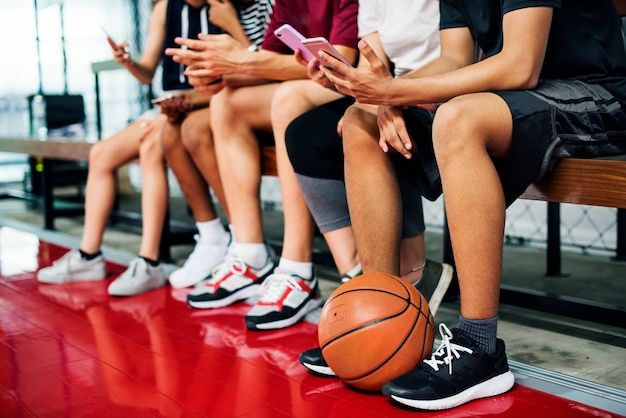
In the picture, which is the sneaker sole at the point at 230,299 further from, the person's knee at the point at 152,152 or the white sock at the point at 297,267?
the person's knee at the point at 152,152

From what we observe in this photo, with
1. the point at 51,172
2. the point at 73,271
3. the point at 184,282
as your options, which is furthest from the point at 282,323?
the point at 51,172

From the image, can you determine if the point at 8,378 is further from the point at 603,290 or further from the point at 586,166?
the point at 603,290

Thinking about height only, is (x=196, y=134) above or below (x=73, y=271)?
above

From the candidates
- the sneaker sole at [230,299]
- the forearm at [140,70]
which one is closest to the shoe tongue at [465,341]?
the sneaker sole at [230,299]

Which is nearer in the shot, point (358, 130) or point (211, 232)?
point (358, 130)

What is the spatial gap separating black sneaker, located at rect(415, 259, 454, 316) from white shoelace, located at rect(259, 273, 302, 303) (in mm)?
390

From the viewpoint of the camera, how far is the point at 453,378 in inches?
53.0

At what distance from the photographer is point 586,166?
1.42 m

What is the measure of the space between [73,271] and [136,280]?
35cm

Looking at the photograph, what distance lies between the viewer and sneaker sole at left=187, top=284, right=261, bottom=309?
2.18 m

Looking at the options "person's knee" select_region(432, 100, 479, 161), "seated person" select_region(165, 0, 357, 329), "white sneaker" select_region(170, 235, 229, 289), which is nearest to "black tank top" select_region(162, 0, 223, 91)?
"seated person" select_region(165, 0, 357, 329)

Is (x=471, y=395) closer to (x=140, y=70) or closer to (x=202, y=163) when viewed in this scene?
(x=202, y=163)

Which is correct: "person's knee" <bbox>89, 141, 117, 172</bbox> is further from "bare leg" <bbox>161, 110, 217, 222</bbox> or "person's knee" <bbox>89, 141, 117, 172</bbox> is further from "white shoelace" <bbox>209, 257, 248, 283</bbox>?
"white shoelace" <bbox>209, 257, 248, 283</bbox>

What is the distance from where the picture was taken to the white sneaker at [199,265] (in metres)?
2.48
